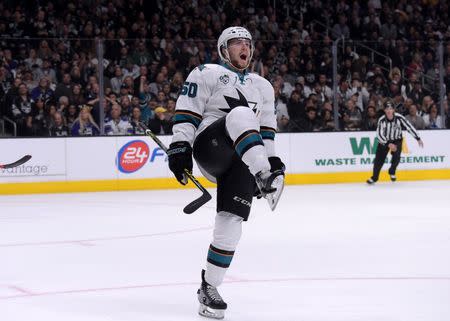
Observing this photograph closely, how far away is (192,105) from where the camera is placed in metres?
4.60

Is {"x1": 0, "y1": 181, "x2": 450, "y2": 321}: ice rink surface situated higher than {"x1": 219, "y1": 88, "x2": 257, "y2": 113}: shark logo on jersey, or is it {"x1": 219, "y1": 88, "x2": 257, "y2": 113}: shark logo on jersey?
{"x1": 219, "y1": 88, "x2": 257, "y2": 113}: shark logo on jersey

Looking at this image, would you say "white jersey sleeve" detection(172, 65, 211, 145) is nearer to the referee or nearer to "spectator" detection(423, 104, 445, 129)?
the referee

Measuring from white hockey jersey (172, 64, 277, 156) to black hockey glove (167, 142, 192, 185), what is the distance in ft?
0.15

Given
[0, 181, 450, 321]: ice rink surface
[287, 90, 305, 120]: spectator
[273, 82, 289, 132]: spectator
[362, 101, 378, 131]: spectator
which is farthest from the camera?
[362, 101, 378, 131]: spectator

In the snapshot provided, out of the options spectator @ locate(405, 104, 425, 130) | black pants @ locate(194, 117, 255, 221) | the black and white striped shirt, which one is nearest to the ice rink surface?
black pants @ locate(194, 117, 255, 221)

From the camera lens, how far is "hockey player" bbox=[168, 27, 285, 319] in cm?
450

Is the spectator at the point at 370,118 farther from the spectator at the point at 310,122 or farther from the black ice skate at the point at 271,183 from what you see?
the black ice skate at the point at 271,183

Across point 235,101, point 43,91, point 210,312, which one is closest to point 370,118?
point 43,91

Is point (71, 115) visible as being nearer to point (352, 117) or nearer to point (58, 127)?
point (58, 127)

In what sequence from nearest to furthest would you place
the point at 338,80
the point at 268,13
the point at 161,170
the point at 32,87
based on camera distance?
the point at 32,87 < the point at 161,170 < the point at 338,80 < the point at 268,13

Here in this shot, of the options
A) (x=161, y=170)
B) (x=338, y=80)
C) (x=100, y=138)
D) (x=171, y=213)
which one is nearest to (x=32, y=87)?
(x=100, y=138)

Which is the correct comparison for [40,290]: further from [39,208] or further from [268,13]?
[268,13]

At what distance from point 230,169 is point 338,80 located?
10.7m

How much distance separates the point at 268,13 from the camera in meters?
18.0
